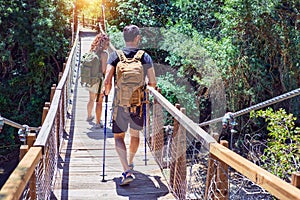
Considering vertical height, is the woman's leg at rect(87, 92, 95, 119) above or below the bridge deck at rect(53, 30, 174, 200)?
above

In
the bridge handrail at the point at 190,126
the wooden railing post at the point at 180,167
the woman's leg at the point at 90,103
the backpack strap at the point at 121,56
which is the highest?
the backpack strap at the point at 121,56

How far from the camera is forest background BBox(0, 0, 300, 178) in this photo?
7.89 meters

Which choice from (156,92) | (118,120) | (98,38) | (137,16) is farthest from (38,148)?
(137,16)

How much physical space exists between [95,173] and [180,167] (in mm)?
902

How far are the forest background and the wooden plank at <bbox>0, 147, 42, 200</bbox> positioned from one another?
6.34m

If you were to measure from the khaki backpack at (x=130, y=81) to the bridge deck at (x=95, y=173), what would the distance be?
0.69 metres

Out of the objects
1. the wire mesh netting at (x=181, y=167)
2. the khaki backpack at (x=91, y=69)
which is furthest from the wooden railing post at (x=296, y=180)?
the khaki backpack at (x=91, y=69)

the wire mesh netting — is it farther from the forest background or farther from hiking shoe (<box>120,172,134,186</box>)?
the forest background

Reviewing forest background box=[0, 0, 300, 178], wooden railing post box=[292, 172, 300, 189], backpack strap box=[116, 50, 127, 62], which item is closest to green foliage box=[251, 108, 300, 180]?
backpack strap box=[116, 50, 127, 62]

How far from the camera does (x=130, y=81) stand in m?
3.23

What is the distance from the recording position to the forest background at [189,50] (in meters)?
7.89

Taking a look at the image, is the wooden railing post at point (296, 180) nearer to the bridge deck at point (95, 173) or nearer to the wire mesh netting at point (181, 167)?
the wire mesh netting at point (181, 167)

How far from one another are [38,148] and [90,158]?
2.07m

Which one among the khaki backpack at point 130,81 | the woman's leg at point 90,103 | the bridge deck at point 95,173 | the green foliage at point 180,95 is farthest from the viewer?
the green foliage at point 180,95
